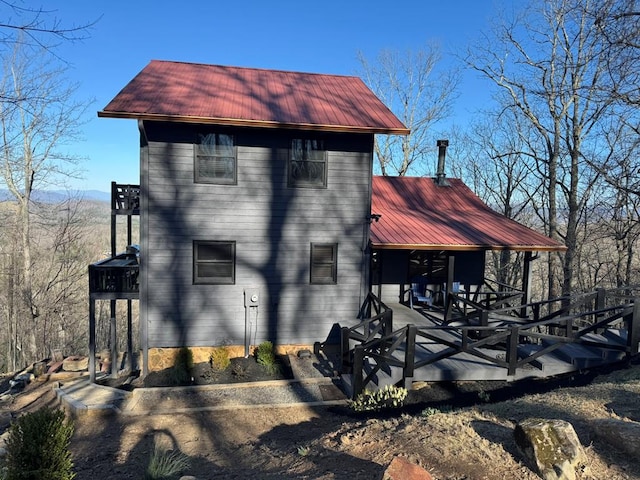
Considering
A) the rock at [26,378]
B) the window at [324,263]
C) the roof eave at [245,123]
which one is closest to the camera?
the roof eave at [245,123]

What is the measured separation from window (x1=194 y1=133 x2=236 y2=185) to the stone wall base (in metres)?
4.12

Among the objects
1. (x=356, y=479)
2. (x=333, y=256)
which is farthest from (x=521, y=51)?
(x=356, y=479)

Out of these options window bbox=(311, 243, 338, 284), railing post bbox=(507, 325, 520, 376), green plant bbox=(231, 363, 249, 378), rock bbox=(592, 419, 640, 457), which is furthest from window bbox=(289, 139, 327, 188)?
rock bbox=(592, 419, 640, 457)

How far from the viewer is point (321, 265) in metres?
10.6

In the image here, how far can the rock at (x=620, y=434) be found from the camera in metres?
4.05

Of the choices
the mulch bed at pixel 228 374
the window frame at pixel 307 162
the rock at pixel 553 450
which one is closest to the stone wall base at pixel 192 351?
the mulch bed at pixel 228 374

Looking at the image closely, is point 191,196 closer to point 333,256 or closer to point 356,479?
point 333,256

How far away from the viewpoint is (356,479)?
158 inches

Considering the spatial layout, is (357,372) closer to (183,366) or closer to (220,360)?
(220,360)

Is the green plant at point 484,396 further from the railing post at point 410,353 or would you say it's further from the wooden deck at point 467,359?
the railing post at point 410,353

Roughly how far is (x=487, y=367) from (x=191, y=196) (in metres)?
7.39

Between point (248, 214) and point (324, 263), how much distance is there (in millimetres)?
2324

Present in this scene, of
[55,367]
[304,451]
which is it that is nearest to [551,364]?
[304,451]

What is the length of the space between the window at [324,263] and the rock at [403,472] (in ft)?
23.6
